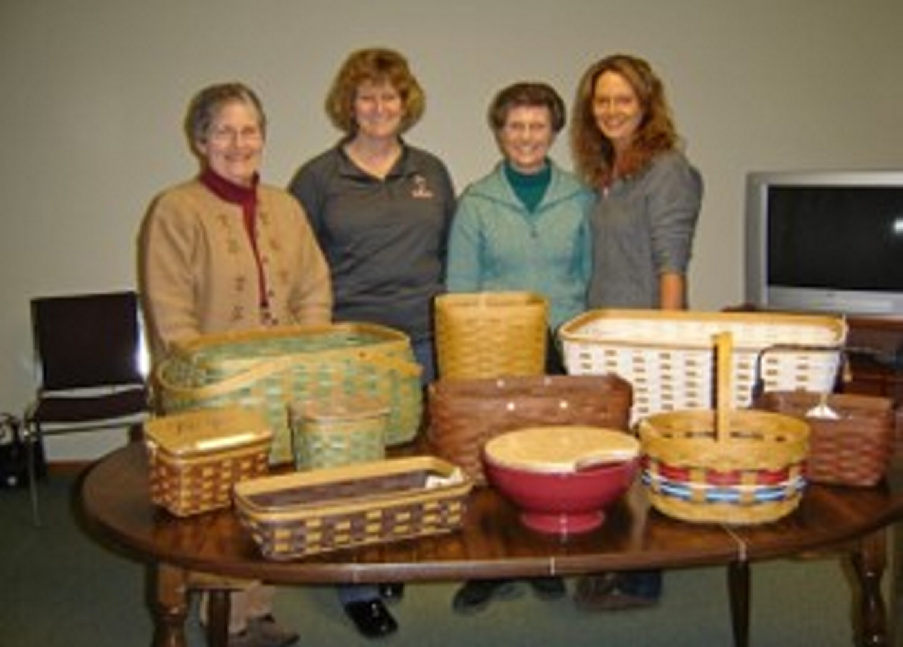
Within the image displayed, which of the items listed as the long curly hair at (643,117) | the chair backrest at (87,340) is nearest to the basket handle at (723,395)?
the long curly hair at (643,117)

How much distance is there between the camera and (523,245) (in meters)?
2.46

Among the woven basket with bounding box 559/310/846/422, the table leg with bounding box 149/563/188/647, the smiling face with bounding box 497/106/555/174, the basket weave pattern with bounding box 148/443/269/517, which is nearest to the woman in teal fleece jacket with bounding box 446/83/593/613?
the smiling face with bounding box 497/106/555/174

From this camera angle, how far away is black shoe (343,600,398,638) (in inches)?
107

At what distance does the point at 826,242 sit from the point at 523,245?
69.3 inches

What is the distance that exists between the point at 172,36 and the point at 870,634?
343cm

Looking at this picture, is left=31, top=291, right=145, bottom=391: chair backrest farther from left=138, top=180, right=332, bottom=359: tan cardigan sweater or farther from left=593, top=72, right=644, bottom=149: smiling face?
left=593, top=72, right=644, bottom=149: smiling face

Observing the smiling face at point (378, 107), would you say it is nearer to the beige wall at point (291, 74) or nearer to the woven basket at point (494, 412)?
the woven basket at point (494, 412)

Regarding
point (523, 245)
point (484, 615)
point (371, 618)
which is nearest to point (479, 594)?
point (484, 615)

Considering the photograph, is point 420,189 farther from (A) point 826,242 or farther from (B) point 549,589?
(A) point 826,242

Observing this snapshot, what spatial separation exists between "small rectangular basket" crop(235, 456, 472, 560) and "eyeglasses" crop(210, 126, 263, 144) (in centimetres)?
107

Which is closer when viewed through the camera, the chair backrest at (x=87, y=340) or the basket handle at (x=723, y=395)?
the basket handle at (x=723, y=395)

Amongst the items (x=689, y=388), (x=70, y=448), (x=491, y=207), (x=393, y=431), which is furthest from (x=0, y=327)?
(x=689, y=388)

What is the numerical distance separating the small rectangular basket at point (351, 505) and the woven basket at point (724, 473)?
0.29m

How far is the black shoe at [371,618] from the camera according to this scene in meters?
2.72
